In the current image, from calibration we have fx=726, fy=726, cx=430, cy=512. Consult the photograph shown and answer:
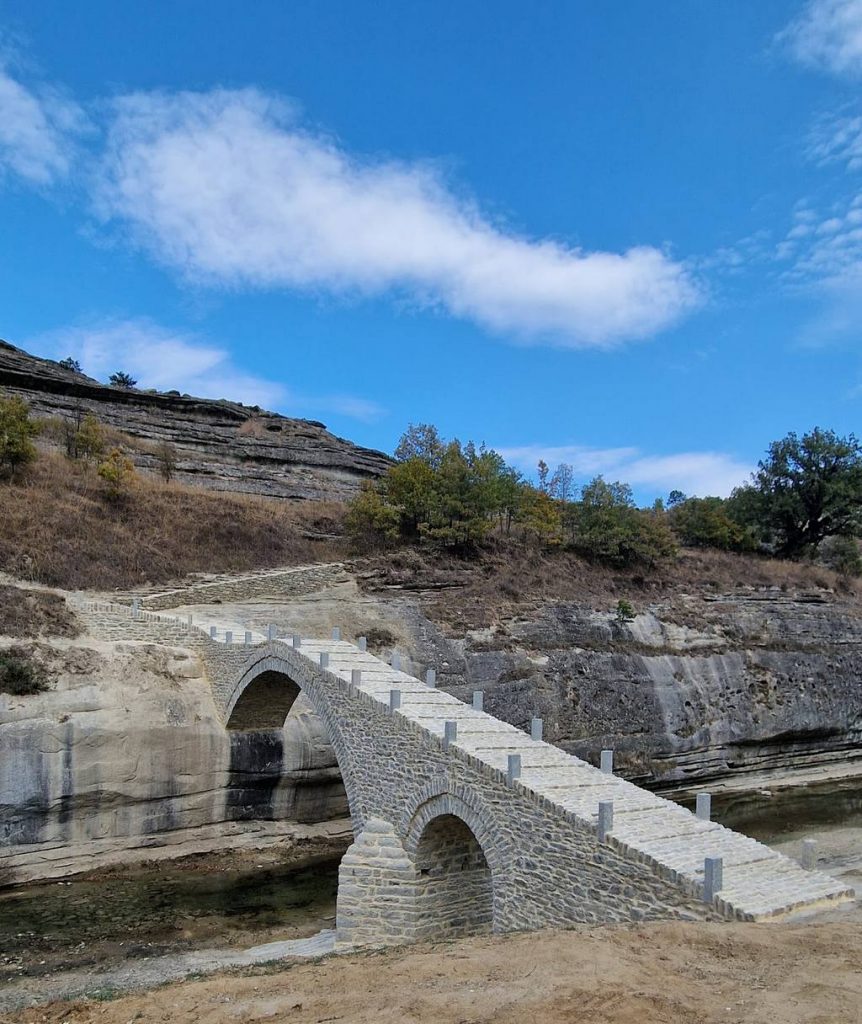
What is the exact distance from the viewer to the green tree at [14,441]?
1446 inches

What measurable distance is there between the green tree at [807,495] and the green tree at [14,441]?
47.9m

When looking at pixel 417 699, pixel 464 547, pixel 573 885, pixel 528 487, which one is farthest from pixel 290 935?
pixel 528 487

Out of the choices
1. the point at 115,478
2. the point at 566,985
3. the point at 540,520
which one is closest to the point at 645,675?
the point at 540,520

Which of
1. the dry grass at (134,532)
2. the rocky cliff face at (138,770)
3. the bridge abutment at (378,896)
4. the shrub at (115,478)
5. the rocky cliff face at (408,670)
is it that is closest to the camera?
the bridge abutment at (378,896)

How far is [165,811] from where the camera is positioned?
21031mm

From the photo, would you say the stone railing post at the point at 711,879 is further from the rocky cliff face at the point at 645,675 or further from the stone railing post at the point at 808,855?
the rocky cliff face at the point at 645,675

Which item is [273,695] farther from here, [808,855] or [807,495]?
[807,495]

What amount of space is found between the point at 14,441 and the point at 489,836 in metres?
34.1

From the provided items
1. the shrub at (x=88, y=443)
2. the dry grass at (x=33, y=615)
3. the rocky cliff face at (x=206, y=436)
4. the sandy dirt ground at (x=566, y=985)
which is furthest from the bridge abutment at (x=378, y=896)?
the rocky cliff face at (x=206, y=436)

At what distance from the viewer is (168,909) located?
57.2 feet

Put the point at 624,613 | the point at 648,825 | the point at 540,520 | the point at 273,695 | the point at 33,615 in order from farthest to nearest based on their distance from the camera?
the point at 540,520, the point at 624,613, the point at 33,615, the point at 273,695, the point at 648,825

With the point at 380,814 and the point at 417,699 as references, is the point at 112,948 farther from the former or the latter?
the point at 417,699

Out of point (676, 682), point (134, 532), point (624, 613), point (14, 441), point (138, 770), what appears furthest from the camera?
point (14, 441)

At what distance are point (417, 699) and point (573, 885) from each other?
7.00 m
